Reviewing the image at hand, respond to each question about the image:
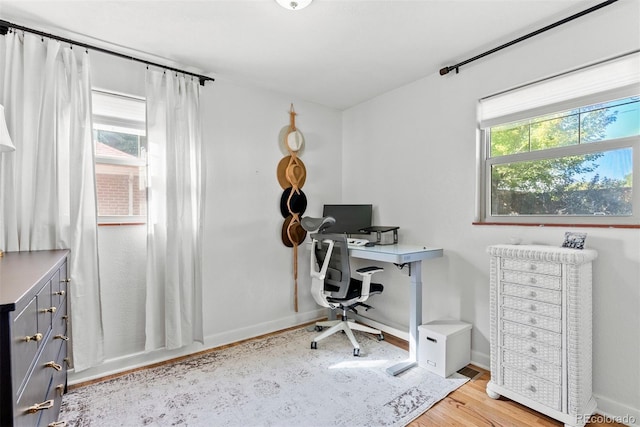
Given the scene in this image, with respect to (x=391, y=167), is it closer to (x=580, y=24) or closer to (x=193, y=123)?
(x=580, y=24)

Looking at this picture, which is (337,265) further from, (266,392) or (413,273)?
(266,392)

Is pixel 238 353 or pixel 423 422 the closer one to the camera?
pixel 423 422

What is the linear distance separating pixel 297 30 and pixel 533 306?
7.84 feet

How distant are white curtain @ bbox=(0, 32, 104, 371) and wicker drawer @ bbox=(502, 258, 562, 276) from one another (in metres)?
2.90

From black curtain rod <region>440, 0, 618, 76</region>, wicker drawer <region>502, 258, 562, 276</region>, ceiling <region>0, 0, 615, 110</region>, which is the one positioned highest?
ceiling <region>0, 0, 615, 110</region>

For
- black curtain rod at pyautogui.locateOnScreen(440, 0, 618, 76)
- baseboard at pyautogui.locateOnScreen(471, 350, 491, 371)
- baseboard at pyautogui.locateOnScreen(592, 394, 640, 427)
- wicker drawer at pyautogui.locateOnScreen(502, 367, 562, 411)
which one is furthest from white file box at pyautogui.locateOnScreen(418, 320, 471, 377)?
black curtain rod at pyautogui.locateOnScreen(440, 0, 618, 76)

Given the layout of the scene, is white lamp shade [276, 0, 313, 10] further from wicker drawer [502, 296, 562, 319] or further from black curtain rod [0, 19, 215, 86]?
wicker drawer [502, 296, 562, 319]

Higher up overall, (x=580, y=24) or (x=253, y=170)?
(x=580, y=24)

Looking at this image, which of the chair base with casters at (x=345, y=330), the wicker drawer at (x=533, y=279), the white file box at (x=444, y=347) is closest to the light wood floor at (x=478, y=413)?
the white file box at (x=444, y=347)

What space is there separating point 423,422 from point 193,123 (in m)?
2.81

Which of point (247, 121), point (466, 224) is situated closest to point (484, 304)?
point (466, 224)

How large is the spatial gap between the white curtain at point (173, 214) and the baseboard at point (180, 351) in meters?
0.13

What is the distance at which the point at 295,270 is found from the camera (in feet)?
11.2

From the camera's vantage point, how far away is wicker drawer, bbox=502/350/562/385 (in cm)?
179
